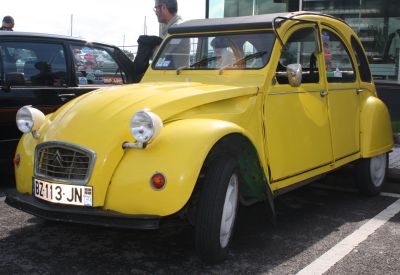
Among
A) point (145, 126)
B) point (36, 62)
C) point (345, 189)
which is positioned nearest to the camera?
point (145, 126)

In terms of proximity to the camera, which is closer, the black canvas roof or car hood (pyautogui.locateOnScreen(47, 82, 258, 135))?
car hood (pyautogui.locateOnScreen(47, 82, 258, 135))

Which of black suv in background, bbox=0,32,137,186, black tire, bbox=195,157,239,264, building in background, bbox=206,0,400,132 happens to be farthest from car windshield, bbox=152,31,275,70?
building in background, bbox=206,0,400,132

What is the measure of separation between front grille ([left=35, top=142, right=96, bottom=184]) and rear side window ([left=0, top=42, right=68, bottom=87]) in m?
2.15

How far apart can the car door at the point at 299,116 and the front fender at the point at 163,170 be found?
0.86 m

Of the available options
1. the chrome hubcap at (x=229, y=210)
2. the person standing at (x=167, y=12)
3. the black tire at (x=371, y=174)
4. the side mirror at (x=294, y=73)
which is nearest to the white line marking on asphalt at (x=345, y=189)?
the black tire at (x=371, y=174)

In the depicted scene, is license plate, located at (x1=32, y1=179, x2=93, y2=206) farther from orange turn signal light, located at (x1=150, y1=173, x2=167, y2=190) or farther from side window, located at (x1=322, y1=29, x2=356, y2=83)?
side window, located at (x1=322, y1=29, x2=356, y2=83)

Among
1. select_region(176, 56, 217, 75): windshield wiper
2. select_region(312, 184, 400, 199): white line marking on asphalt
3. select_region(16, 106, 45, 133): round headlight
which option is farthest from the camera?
select_region(312, 184, 400, 199): white line marking on asphalt

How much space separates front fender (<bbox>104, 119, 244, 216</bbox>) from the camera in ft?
10.3

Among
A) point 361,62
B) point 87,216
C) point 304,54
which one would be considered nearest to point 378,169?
point 361,62

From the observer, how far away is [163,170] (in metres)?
3.17

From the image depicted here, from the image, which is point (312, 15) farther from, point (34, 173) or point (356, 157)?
point (34, 173)

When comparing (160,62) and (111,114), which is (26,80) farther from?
(111,114)

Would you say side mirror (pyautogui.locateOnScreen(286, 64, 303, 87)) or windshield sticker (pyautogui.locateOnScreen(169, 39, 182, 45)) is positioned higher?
windshield sticker (pyautogui.locateOnScreen(169, 39, 182, 45))

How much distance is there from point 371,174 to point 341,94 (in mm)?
1033
